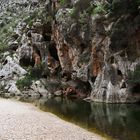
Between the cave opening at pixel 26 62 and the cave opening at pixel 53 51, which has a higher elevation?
the cave opening at pixel 53 51

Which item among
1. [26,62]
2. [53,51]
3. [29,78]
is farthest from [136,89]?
[26,62]

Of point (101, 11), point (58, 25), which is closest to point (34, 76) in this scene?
point (58, 25)

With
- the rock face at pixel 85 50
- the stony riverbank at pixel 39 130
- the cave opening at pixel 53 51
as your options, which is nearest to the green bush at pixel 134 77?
the rock face at pixel 85 50

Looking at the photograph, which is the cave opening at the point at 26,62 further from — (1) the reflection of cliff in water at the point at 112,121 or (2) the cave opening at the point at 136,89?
(1) the reflection of cliff in water at the point at 112,121

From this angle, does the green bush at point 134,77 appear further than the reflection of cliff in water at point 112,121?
Yes

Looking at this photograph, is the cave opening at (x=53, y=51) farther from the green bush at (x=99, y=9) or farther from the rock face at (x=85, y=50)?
the green bush at (x=99, y=9)

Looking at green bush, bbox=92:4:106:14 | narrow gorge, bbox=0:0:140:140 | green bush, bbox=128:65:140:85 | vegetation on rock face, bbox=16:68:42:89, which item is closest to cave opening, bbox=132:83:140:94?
narrow gorge, bbox=0:0:140:140

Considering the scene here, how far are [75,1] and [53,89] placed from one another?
1930cm

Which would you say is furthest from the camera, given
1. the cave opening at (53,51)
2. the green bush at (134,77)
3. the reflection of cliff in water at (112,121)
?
the cave opening at (53,51)

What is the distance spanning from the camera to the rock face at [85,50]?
49.9 m

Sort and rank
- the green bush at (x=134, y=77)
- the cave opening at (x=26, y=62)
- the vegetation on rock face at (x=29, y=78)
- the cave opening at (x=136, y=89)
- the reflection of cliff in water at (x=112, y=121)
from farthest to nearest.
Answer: the cave opening at (x=26, y=62) → the vegetation on rock face at (x=29, y=78) → the cave opening at (x=136, y=89) → the green bush at (x=134, y=77) → the reflection of cliff in water at (x=112, y=121)

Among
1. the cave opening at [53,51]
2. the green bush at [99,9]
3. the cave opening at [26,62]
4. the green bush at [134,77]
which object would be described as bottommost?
the green bush at [134,77]

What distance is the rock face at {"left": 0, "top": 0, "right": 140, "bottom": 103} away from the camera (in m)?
49.9

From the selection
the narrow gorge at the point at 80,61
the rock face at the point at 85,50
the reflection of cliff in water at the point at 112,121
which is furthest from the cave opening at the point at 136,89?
the reflection of cliff in water at the point at 112,121
